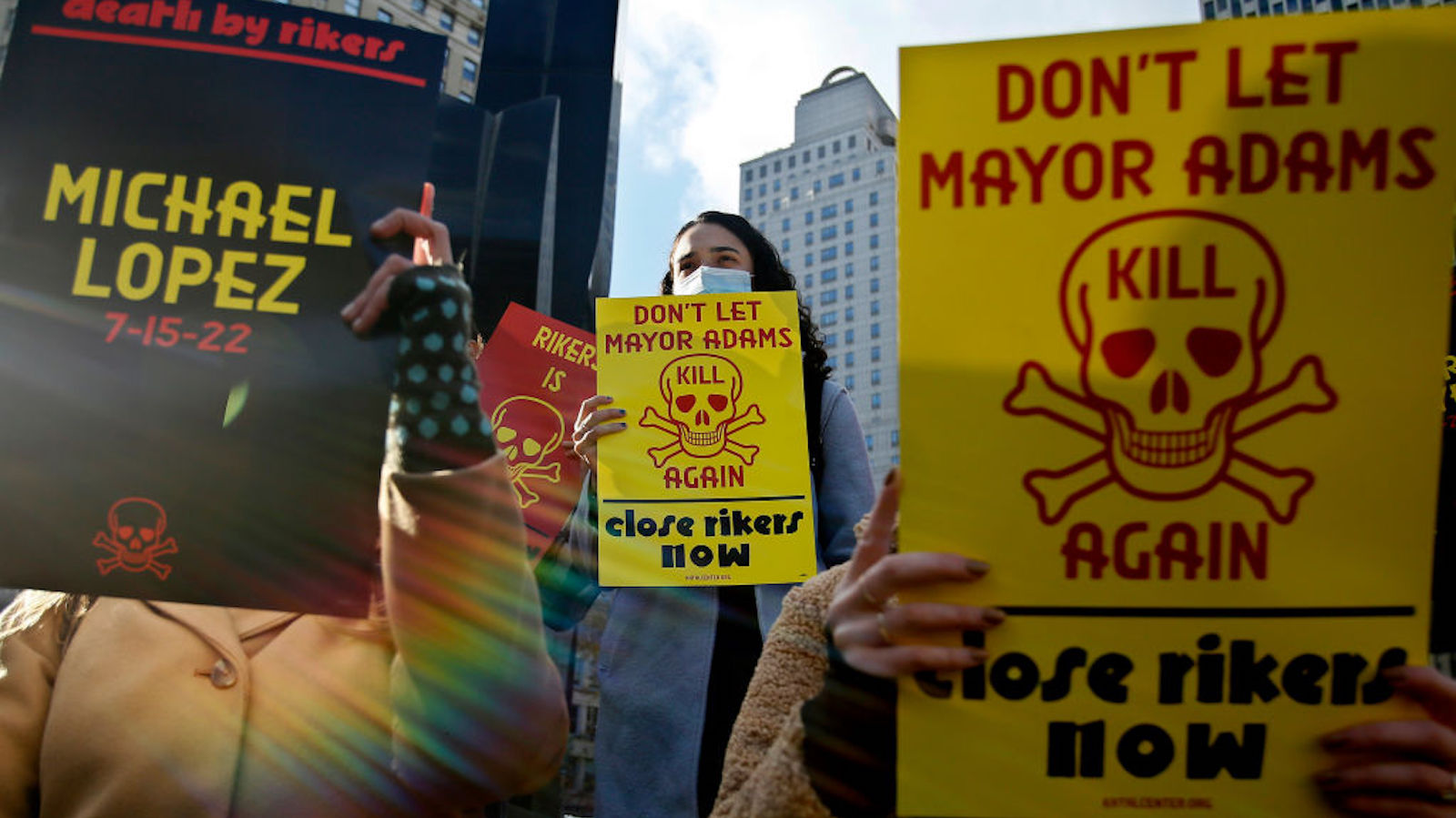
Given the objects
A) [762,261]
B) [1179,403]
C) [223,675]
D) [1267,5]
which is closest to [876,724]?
[1179,403]

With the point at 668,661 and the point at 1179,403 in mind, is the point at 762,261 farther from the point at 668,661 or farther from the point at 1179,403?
the point at 1179,403

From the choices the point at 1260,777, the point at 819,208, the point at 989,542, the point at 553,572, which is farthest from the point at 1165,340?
the point at 819,208

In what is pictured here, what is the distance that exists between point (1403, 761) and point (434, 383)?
1.36 meters

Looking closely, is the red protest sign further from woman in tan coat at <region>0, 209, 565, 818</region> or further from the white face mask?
woman in tan coat at <region>0, 209, 565, 818</region>

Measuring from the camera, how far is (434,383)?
148 cm

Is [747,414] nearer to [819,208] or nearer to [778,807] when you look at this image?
[778,807]

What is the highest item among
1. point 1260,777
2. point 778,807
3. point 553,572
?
point 553,572

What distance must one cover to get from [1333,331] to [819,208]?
91553 millimetres

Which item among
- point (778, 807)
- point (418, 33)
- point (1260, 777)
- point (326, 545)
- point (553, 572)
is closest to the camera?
point (1260, 777)

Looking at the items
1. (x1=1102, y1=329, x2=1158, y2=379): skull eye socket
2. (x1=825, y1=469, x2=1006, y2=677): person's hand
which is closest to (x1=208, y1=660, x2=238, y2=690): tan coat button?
(x1=825, y1=469, x2=1006, y2=677): person's hand

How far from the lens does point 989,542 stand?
127 cm

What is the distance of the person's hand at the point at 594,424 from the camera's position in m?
2.87

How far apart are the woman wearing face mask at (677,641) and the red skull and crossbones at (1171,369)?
1631 mm

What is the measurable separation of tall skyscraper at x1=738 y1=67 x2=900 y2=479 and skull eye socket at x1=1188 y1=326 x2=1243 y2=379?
78.1 m
